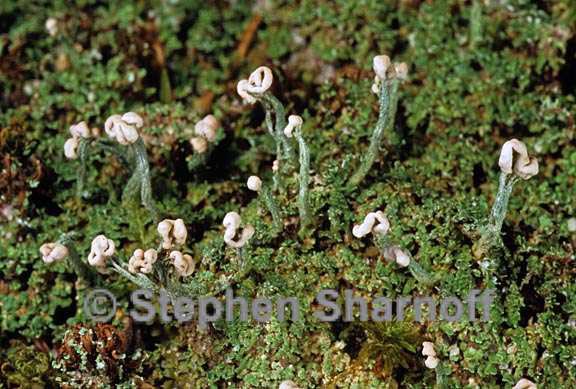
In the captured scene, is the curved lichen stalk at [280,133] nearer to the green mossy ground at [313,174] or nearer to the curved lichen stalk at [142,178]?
the green mossy ground at [313,174]

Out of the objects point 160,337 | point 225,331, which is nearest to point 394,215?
point 225,331

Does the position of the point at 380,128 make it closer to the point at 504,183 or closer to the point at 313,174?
the point at 313,174

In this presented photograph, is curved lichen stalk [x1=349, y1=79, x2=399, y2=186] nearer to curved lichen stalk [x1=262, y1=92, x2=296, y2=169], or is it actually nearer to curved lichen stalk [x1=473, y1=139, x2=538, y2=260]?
curved lichen stalk [x1=262, y1=92, x2=296, y2=169]

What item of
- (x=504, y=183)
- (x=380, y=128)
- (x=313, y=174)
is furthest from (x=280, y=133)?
(x=504, y=183)

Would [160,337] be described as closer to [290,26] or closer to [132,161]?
[132,161]

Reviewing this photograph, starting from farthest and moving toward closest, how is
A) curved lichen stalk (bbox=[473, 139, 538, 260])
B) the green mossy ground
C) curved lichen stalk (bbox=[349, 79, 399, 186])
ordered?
curved lichen stalk (bbox=[349, 79, 399, 186]) < the green mossy ground < curved lichen stalk (bbox=[473, 139, 538, 260])

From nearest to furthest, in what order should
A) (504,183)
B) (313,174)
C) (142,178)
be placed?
(504,183) → (142,178) → (313,174)

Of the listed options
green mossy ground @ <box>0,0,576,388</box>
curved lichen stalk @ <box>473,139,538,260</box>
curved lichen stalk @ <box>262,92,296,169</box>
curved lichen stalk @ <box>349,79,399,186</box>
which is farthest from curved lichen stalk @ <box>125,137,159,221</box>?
curved lichen stalk @ <box>473,139,538,260</box>

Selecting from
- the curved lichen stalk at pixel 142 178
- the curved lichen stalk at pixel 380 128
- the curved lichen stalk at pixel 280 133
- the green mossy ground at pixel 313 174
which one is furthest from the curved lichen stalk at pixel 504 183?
the curved lichen stalk at pixel 142 178

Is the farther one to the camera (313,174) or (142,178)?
(313,174)

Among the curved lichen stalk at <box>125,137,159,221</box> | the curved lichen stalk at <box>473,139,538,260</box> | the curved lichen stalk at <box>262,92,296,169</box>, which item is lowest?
the curved lichen stalk at <box>473,139,538,260</box>
